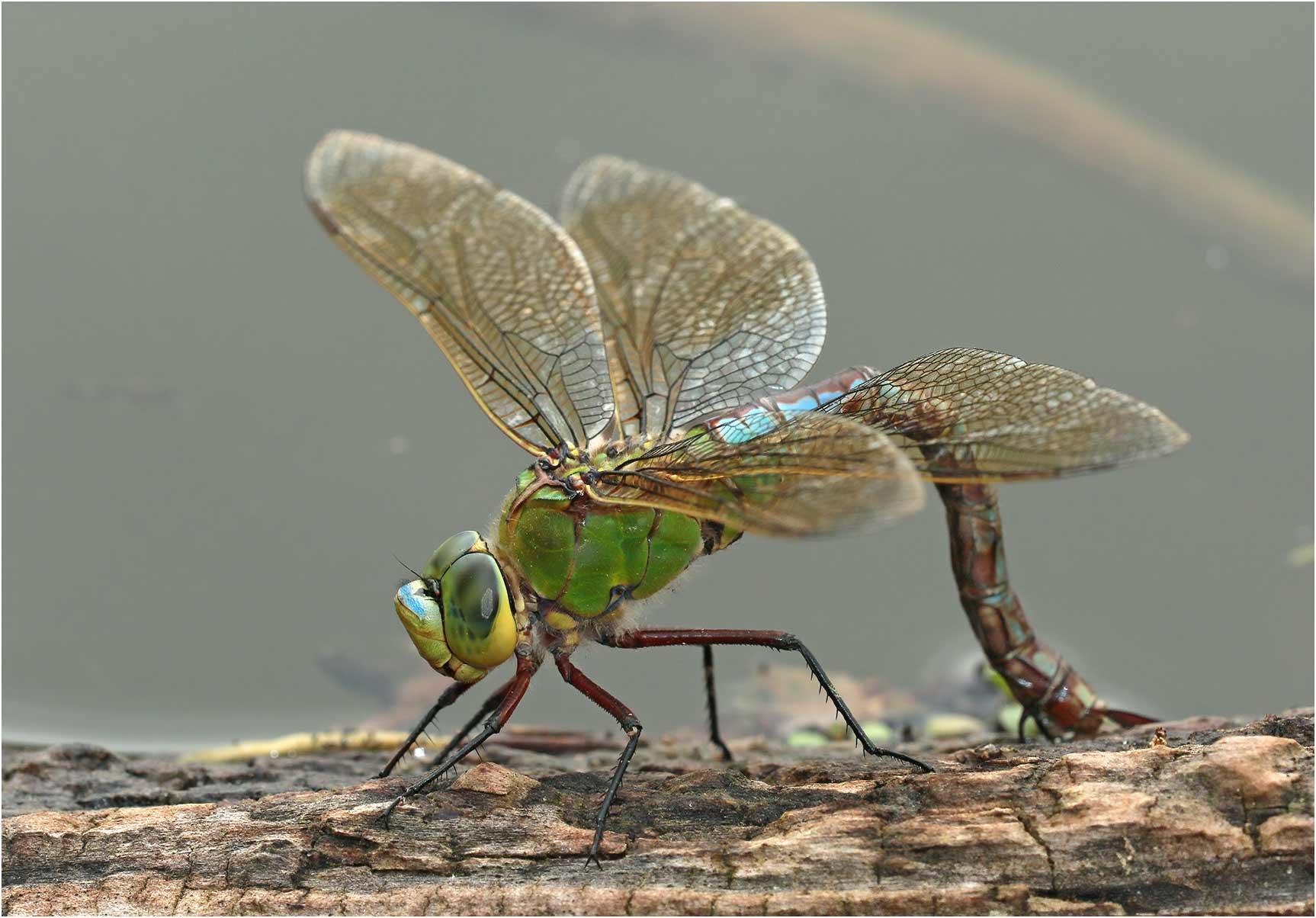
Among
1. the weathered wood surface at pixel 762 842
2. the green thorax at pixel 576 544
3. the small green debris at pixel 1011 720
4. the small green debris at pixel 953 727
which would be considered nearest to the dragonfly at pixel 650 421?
the green thorax at pixel 576 544

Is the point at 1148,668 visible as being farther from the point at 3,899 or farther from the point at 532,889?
the point at 3,899

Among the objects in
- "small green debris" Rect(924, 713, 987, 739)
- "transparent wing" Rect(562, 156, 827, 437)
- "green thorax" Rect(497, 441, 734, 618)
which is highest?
"transparent wing" Rect(562, 156, 827, 437)

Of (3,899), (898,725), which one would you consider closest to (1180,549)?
(898,725)

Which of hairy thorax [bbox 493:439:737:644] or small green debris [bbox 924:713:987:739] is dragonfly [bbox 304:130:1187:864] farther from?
small green debris [bbox 924:713:987:739]

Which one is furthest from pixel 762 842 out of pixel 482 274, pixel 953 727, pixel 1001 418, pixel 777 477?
pixel 482 274

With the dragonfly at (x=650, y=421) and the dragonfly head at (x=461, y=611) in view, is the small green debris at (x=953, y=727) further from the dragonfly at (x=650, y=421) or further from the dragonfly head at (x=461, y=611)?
the dragonfly head at (x=461, y=611)

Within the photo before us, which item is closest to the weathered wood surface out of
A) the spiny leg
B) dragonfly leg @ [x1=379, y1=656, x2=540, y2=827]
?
dragonfly leg @ [x1=379, y1=656, x2=540, y2=827]

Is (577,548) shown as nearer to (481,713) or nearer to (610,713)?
(610,713)
